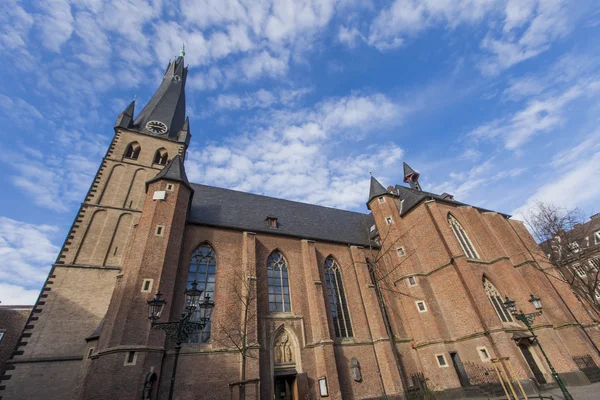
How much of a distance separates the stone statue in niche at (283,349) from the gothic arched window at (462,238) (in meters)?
13.5

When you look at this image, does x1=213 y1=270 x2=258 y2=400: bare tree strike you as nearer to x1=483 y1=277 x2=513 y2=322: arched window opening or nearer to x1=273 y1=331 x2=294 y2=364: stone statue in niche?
x1=273 y1=331 x2=294 y2=364: stone statue in niche

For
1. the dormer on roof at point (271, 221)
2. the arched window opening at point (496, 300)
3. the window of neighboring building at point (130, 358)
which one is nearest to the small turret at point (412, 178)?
the arched window opening at point (496, 300)

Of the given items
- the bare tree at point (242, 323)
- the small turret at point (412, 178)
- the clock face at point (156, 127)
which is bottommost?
the bare tree at point (242, 323)

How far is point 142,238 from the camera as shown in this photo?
14.1m

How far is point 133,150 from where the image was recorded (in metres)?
23.0

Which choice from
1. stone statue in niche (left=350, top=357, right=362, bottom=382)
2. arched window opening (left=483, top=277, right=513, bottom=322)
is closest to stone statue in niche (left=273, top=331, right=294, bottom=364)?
stone statue in niche (left=350, top=357, right=362, bottom=382)

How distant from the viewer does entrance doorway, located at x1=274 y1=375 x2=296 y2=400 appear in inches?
540

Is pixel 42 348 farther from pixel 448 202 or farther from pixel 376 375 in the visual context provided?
pixel 448 202

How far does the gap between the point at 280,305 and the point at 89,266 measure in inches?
436

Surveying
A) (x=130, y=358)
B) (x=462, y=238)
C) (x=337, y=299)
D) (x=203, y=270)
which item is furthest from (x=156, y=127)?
(x=462, y=238)

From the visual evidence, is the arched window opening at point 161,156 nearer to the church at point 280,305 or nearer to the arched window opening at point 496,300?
the church at point 280,305

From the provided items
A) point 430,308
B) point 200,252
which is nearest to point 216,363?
point 200,252

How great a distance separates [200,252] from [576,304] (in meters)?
23.9

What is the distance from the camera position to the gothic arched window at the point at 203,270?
14695mm
